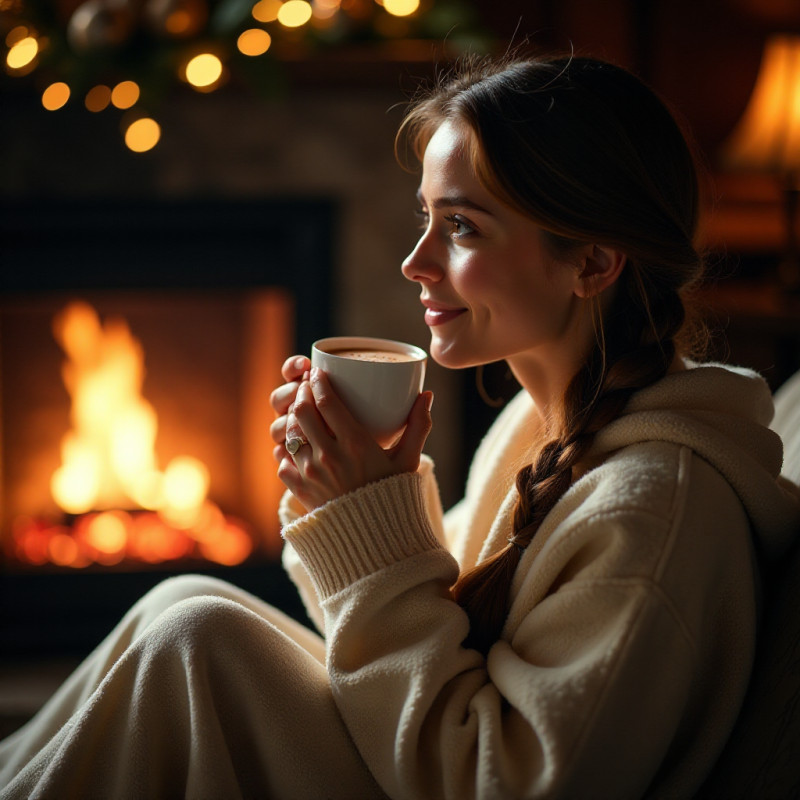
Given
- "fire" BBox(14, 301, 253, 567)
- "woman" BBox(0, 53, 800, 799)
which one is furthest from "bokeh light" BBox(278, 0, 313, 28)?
"woman" BBox(0, 53, 800, 799)

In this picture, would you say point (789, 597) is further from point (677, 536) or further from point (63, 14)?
point (63, 14)

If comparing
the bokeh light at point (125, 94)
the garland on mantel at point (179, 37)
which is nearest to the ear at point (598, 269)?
the garland on mantel at point (179, 37)

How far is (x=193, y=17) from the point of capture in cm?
185

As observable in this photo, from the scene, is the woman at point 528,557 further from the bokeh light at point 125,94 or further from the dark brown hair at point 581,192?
the bokeh light at point 125,94

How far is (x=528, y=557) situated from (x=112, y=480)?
1629 millimetres

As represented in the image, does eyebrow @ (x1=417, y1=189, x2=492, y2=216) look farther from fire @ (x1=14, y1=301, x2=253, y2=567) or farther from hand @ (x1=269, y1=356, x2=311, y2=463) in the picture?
fire @ (x1=14, y1=301, x2=253, y2=567)

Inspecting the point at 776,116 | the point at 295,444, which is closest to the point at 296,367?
the point at 295,444

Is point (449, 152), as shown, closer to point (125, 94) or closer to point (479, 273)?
point (479, 273)

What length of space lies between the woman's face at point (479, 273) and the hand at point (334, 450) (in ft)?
0.40

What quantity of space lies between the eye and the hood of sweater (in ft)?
0.86

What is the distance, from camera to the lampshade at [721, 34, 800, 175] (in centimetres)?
215

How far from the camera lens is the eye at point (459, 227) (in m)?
1.04

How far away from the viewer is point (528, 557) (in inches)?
37.5

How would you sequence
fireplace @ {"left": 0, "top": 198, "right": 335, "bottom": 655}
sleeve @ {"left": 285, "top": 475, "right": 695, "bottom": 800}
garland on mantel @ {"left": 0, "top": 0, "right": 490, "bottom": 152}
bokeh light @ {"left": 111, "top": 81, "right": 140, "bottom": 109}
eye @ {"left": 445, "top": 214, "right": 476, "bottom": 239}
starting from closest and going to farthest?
1. sleeve @ {"left": 285, "top": 475, "right": 695, "bottom": 800}
2. eye @ {"left": 445, "top": 214, "right": 476, "bottom": 239}
3. garland on mantel @ {"left": 0, "top": 0, "right": 490, "bottom": 152}
4. bokeh light @ {"left": 111, "top": 81, "right": 140, "bottom": 109}
5. fireplace @ {"left": 0, "top": 198, "right": 335, "bottom": 655}
